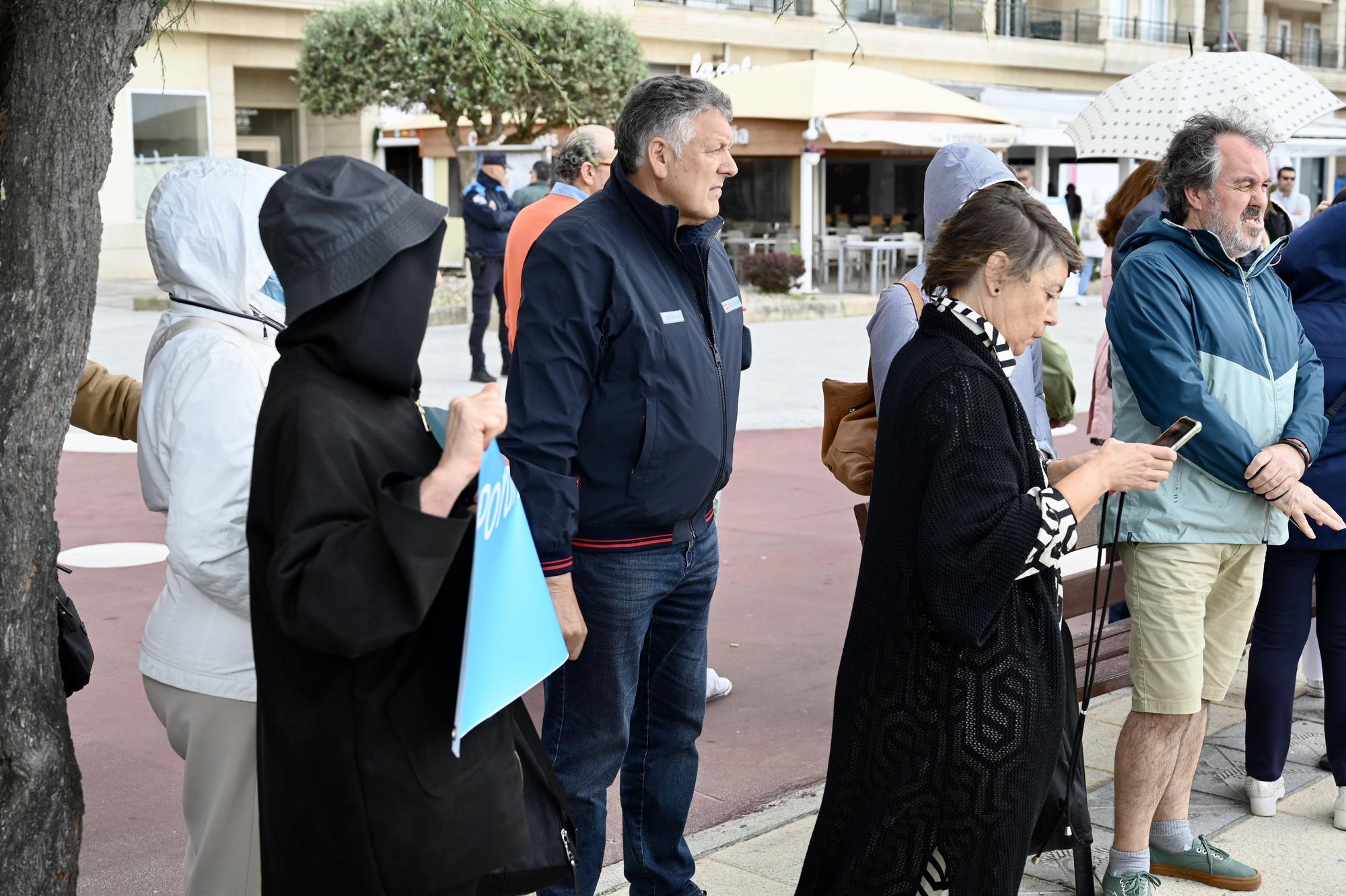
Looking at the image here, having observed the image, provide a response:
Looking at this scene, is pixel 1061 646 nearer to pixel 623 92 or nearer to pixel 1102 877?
pixel 1102 877

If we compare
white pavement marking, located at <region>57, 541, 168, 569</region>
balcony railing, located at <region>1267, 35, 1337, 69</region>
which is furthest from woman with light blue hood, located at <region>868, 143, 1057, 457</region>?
balcony railing, located at <region>1267, 35, 1337, 69</region>

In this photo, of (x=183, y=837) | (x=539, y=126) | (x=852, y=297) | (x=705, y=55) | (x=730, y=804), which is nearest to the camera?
(x=183, y=837)

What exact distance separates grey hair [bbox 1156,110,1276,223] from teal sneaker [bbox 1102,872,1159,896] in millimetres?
1754

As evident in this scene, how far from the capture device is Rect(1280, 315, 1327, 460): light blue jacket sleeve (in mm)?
3807

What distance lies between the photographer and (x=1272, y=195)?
1684cm

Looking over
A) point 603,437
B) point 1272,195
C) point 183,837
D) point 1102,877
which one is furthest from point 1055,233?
point 1272,195

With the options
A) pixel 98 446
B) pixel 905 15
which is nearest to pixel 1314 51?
pixel 905 15

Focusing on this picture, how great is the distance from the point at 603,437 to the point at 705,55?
33005 millimetres

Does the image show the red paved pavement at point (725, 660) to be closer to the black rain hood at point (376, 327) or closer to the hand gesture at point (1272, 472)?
the hand gesture at point (1272, 472)

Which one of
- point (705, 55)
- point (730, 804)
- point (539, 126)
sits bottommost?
point (730, 804)

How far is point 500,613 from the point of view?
2.10m

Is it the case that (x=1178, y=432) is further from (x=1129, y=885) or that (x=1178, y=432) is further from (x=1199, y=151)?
(x=1129, y=885)

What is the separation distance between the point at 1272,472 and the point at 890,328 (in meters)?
1.04

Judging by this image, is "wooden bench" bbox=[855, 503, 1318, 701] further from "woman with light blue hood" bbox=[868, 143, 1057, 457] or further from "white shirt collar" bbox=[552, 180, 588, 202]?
"white shirt collar" bbox=[552, 180, 588, 202]
